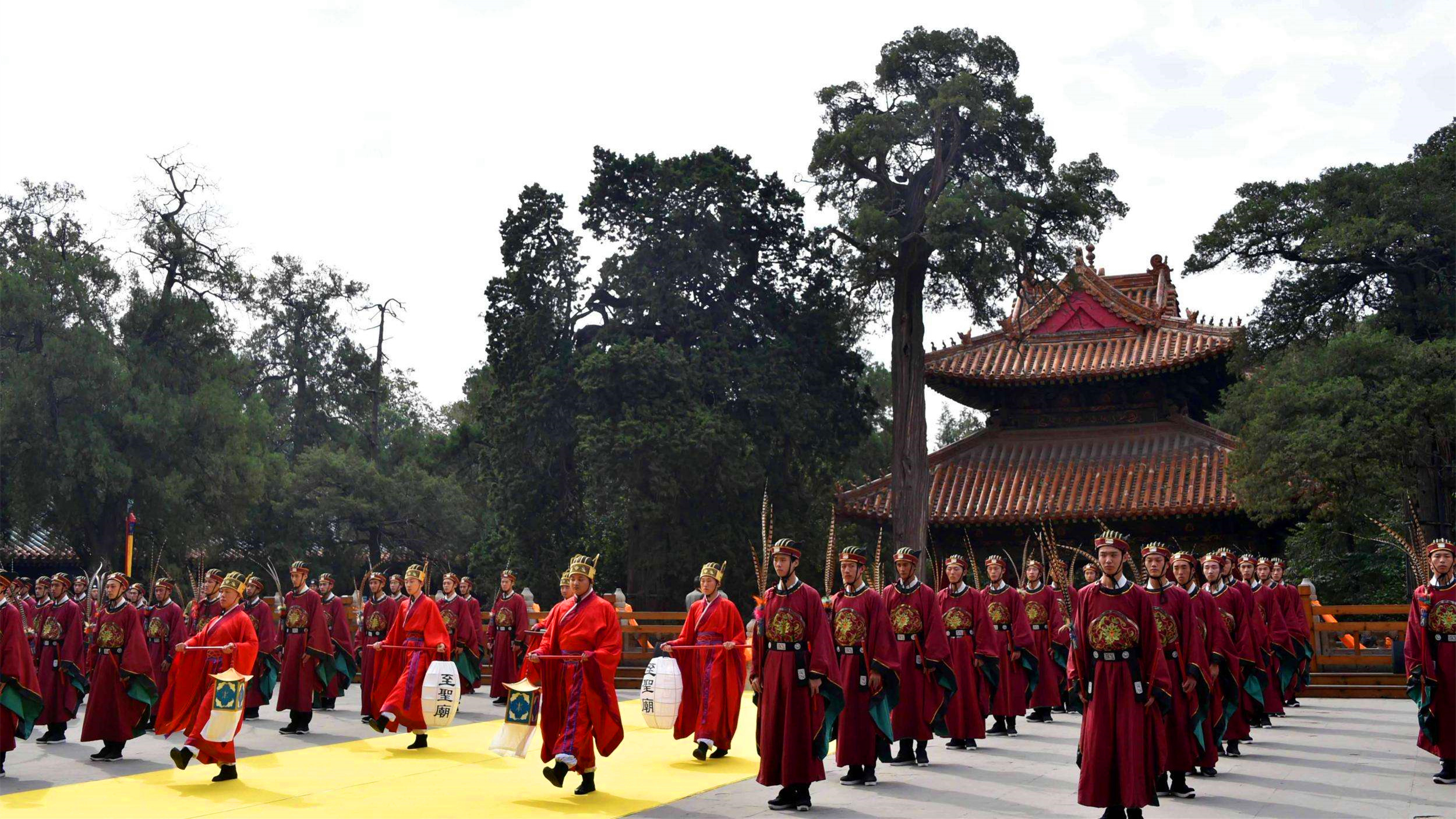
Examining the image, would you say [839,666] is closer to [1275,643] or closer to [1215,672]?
[1215,672]

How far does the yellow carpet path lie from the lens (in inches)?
313

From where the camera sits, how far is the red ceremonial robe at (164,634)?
500 inches

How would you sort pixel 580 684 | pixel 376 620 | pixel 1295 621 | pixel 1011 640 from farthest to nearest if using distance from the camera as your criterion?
pixel 376 620, pixel 1295 621, pixel 1011 640, pixel 580 684

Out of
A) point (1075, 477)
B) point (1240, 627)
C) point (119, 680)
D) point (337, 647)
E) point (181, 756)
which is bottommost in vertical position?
point (181, 756)

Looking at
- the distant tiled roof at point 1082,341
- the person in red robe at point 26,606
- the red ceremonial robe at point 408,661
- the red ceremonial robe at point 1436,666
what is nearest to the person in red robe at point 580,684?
the red ceremonial robe at point 408,661

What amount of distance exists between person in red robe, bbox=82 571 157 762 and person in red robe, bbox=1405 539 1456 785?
9876 mm

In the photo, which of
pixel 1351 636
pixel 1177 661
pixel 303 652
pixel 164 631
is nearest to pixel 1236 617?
pixel 1177 661

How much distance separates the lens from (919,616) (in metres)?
10.2

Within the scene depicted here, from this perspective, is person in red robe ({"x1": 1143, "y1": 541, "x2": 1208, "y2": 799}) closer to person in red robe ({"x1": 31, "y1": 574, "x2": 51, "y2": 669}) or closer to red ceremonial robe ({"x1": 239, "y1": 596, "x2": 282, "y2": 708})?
red ceremonial robe ({"x1": 239, "y1": 596, "x2": 282, "y2": 708})

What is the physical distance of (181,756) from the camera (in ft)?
29.1

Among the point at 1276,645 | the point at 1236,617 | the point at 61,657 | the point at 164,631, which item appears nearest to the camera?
the point at 1236,617

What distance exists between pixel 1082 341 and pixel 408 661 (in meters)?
15.4

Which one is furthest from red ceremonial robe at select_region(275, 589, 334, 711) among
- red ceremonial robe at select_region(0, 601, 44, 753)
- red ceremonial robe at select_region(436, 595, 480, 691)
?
red ceremonial robe at select_region(0, 601, 44, 753)

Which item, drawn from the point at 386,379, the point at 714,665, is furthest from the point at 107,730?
the point at 386,379
